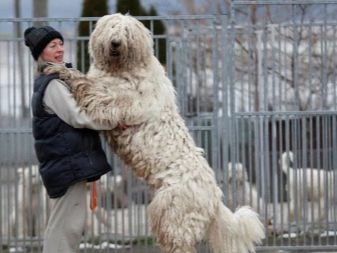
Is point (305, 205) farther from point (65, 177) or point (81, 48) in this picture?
point (65, 177)

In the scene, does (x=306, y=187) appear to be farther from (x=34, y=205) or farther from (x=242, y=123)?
(x=34, y=205)

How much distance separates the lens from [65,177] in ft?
22.3

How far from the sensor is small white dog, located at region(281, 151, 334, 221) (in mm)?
9500

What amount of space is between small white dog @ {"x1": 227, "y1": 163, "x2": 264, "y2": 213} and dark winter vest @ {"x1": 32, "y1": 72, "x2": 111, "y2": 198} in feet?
8.81

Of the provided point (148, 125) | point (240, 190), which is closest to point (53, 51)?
point (148, 125)

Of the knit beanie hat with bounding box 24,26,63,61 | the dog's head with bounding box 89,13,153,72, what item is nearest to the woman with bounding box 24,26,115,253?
the knit beanie hat with bounding box 24,26,63,61

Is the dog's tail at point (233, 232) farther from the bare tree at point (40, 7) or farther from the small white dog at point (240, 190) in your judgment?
the bare tree at point (40, 7)

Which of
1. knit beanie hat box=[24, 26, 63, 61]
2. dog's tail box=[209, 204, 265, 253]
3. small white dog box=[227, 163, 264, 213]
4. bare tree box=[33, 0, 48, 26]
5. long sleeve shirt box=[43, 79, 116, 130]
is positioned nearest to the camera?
long sleeve shirt box=[43, 79, 116, 130]

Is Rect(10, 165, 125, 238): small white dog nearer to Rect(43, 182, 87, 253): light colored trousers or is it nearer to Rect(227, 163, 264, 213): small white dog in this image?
Rect(227, 163, 264, 213): small white dog

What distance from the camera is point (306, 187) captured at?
9.57 metres

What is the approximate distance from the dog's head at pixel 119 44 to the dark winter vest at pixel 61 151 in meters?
0.39

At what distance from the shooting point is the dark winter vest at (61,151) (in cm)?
678

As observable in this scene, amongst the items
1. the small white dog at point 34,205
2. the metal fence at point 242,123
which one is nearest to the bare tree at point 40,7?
the metal fence at point 242,123

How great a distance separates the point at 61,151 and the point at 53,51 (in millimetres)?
767
